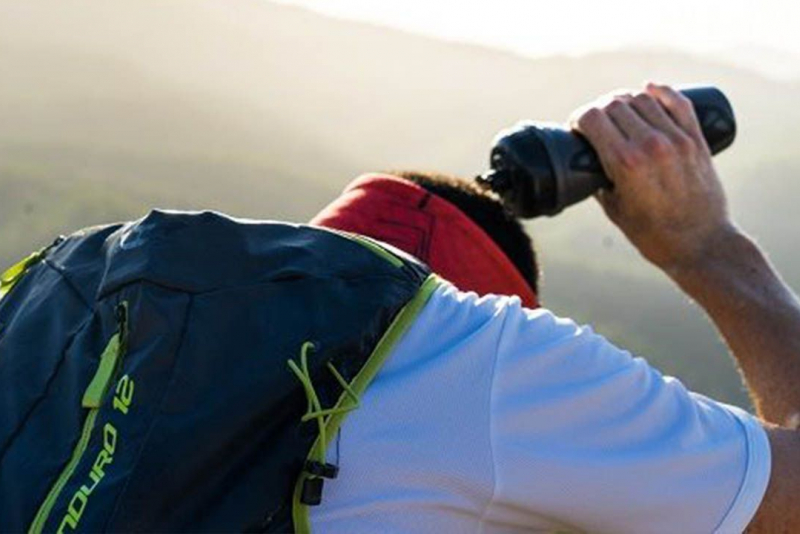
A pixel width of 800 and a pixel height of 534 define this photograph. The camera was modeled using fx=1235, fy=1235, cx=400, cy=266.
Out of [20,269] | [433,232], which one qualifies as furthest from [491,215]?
[20,269]

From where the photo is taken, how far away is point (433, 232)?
151cm

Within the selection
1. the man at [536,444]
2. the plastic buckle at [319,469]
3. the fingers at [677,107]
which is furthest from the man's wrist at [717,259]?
the plastic buckle at [319,469]

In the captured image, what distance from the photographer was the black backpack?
1027 mm

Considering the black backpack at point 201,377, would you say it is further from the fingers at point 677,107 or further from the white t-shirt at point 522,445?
the fingers at point 677,107

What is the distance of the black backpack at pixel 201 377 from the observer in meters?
1.03

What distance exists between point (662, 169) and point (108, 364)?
2.62 ft

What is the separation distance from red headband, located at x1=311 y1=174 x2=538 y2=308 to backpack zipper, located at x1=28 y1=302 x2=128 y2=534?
47cm

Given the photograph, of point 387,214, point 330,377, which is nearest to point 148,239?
point 330,377

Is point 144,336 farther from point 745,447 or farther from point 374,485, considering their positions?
point 745,447

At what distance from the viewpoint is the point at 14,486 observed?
42.9 inches

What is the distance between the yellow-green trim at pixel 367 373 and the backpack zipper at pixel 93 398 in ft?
0.63

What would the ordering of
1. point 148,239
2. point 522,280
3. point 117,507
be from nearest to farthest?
point 117,507 → point 148,239 → point 522,280

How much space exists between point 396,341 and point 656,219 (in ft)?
2.10

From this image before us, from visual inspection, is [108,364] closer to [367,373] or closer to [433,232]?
[367,373]
